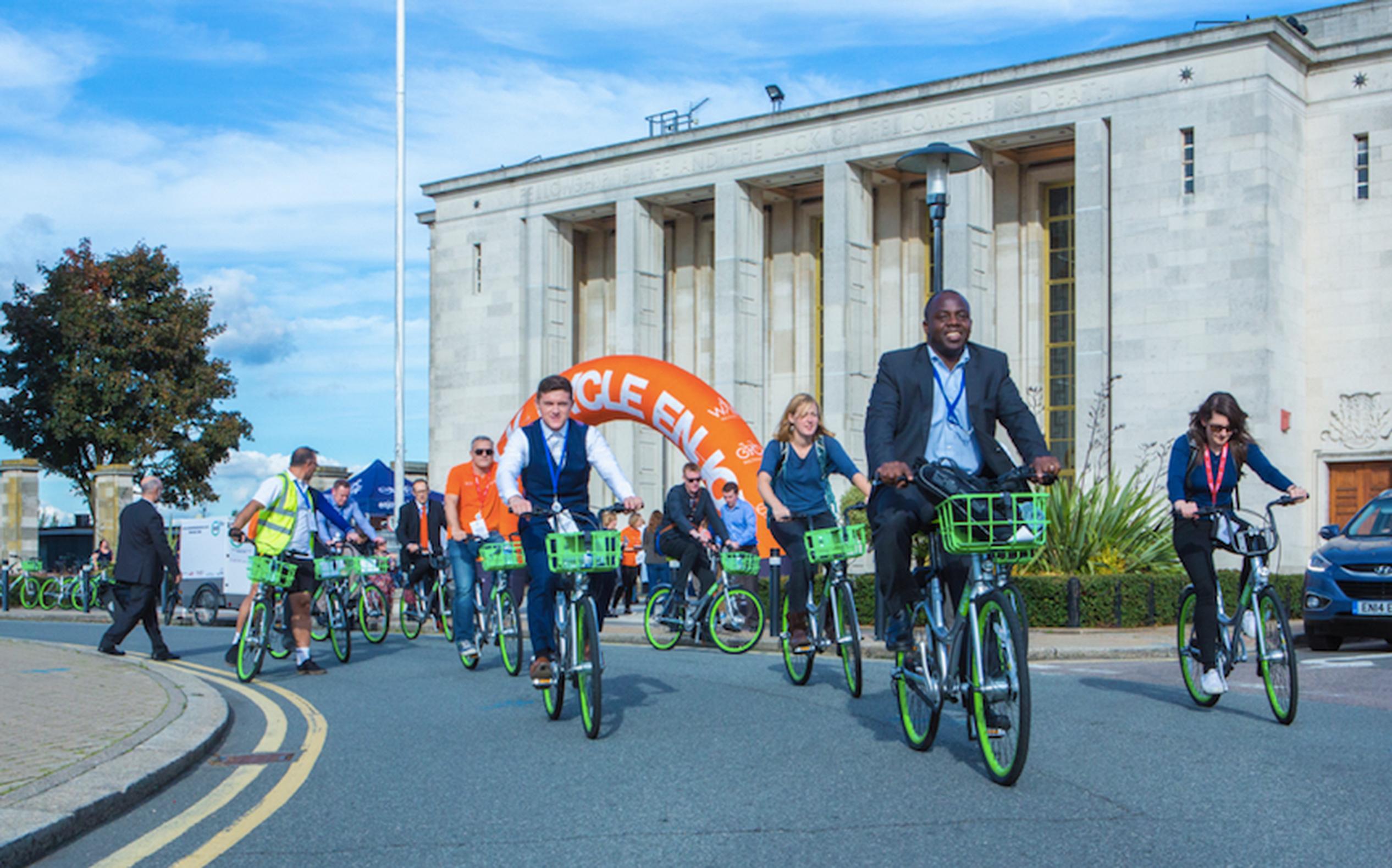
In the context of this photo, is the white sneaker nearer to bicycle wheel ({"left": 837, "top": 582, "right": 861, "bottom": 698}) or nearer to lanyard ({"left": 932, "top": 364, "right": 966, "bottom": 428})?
bicycle wheel ({"left": 837, "top": 582, "right": 861, "bottom": 698})

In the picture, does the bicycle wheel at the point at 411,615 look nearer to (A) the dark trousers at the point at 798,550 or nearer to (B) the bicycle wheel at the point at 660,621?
(B) the bicycle wheel at the point at 660,621

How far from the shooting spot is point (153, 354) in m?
41.8

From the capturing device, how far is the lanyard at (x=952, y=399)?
253 inches

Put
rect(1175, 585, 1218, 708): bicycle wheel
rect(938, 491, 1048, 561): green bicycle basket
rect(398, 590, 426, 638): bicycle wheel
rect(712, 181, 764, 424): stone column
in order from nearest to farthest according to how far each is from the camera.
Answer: rect(938, 491, 1048, 561): green bicycle basket
rect(1175, 585, 1218, 708): bicycle wheel
rect(398, 590, 426, 638): bicycle wheel
rect(712, 181, 764, 424): stone column

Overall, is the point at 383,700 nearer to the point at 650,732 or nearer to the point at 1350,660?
the point at 650,732

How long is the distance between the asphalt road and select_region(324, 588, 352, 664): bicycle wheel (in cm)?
360

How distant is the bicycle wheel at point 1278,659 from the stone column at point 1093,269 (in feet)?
71.7

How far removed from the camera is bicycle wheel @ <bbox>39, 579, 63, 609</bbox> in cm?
3125

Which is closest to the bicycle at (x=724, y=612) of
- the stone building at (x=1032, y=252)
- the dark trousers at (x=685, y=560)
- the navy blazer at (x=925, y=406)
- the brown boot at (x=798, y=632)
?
the dark trousers at (x=685, y=560)

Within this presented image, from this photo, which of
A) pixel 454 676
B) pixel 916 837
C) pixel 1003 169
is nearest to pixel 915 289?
pixel 1003 169

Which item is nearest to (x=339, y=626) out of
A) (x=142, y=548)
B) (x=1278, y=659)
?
(x=142, y=548)

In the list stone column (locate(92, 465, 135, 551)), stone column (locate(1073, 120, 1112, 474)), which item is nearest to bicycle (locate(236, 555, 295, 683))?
stone column (locate(1073, 120, 1112, 474))

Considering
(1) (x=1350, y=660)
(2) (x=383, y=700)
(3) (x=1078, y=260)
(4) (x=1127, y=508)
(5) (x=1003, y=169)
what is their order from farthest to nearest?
(5) (x=1003, y=169) → (3) (x=1078, y=260) → (4) (x=1127, y=508) → (1) (x=1350, y=660) → (2) (x=383, y=700)

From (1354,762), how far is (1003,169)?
2909 centimetres
